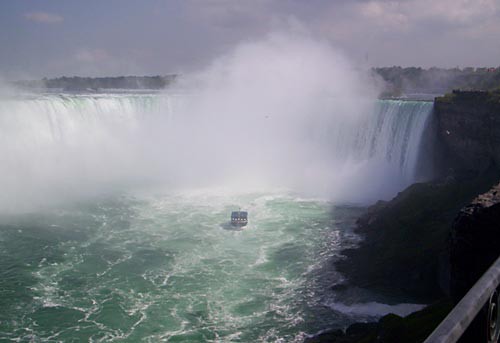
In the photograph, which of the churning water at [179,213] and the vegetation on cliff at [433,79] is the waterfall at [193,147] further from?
the vegetation on cliff at [433,79]

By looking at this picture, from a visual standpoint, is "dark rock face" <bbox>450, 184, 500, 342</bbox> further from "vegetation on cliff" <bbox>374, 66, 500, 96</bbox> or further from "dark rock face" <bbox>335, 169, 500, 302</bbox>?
"vegetation on cliff" <bbox>374, 66, 500, 96</bbox>

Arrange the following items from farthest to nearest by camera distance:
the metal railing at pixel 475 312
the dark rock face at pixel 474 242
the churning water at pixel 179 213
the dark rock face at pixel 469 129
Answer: the dark rock face at pixel 469 129
the churning water at pixel 179 213
the dark rock face at pixel 474 242
the metal railing at pixel 475 312

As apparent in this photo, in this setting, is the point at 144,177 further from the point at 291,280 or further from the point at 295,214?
the point at 291,280

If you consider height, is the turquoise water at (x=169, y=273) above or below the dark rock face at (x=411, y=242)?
below

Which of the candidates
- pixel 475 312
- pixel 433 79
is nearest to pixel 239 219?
pixel 475 312

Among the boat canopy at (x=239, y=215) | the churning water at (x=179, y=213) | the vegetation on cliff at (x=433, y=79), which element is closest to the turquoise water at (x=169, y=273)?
the churning water at (x=179, y=213)

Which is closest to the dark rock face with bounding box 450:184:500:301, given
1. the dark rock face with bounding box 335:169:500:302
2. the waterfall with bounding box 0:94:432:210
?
the dark rock face with bounding box 335:169:500:302
